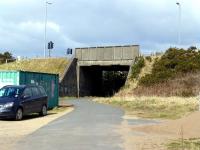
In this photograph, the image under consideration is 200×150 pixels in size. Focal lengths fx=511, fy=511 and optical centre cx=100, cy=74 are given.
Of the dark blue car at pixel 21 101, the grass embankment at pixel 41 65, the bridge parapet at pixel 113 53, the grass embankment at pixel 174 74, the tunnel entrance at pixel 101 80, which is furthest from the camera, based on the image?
the grass embankment at pixel 41 65

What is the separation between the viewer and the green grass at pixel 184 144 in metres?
13.9

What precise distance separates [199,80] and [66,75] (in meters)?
16.6

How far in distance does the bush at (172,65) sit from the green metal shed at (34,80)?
2457cm

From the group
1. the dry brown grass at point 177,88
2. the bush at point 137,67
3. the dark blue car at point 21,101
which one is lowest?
the dark blue car at point 21,101

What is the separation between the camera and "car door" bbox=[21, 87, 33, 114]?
81.5 feet

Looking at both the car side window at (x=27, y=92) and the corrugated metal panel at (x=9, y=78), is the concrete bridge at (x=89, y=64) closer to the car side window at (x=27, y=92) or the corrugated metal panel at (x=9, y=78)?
the corrugated metal panel at (x=9, y=78)

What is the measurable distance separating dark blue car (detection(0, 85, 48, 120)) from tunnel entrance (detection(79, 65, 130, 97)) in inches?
1446

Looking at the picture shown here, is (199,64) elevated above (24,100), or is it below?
above

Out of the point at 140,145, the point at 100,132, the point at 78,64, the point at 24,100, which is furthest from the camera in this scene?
the point at 78,64

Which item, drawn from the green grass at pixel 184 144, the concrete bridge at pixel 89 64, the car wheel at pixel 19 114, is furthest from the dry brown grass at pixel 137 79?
the green grass at pixel 184 144

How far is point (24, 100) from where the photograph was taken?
24.9 meters

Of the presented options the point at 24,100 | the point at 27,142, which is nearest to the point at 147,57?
the point at 24,100

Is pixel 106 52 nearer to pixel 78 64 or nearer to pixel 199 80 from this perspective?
pixel 78 64

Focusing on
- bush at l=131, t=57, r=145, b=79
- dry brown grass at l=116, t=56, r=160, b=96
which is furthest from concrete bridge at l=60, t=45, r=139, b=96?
dry brown grass at l=116, t=56, r=160, b=96
